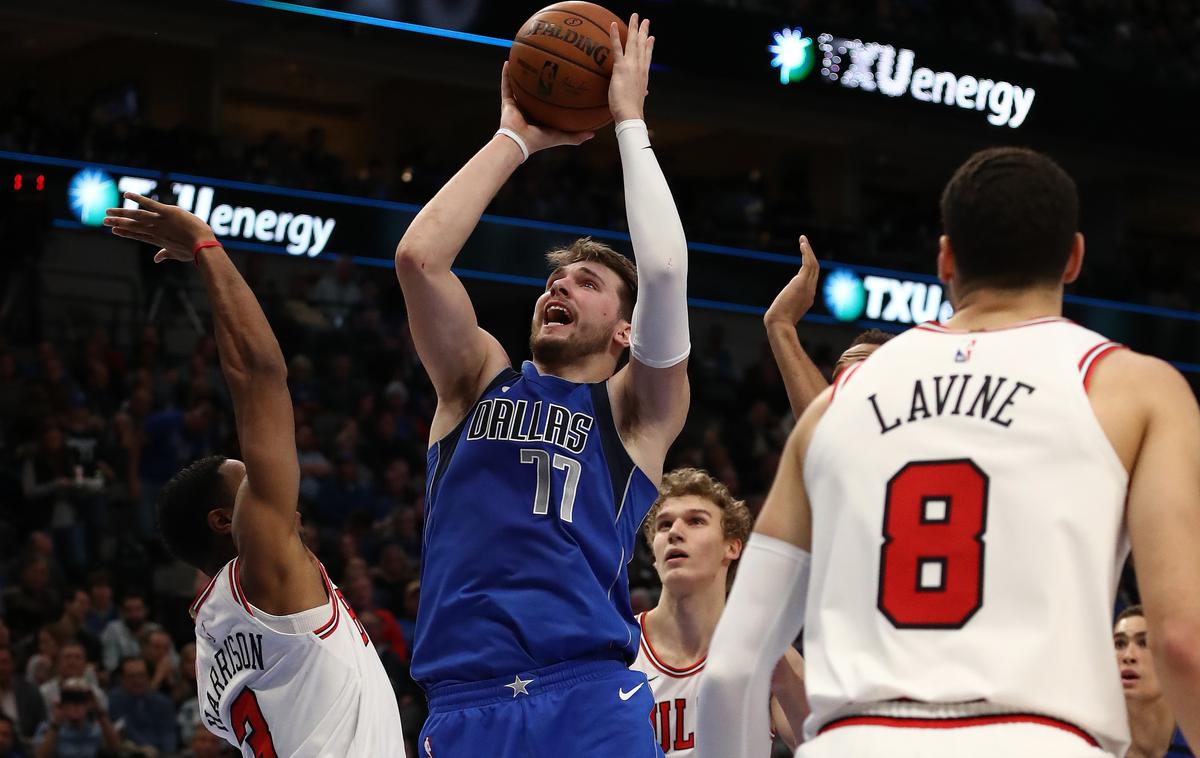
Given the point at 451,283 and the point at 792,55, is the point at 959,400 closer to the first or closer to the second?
the point at 451,283

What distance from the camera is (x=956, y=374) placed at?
8.57 feet

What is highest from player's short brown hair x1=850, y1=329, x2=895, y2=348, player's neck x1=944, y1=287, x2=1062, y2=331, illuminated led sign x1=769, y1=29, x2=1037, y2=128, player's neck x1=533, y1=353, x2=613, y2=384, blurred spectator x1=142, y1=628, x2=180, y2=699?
illuminated led sign x1=769, y1=29, x2=1037, y2=128

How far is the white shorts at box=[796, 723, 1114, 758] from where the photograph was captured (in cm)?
239

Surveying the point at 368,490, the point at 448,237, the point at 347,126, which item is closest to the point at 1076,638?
the point at 448,237

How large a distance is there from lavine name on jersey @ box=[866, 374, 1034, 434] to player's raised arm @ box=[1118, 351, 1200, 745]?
0.45 feet

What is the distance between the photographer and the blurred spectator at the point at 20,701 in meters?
10.6

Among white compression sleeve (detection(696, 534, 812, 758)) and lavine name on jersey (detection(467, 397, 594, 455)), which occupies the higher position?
lavine name on jersey (detection(467, 397, 594, 455))

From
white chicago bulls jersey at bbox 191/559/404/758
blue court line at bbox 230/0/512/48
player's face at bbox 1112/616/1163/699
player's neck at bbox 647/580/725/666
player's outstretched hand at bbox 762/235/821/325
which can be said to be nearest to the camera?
white chicago bulls jersey at bbox 191/559/404/758

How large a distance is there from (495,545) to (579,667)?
0.38 meters

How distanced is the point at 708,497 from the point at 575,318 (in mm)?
1880

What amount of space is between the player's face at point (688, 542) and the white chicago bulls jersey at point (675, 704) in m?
0.24

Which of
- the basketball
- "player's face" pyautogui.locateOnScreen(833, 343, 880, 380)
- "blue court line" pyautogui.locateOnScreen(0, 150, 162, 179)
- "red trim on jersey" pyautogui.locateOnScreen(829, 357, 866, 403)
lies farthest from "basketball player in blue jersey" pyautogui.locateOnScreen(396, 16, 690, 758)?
"blue court line" pyautogui.locateOnScreen(0, 150, 162, 179)

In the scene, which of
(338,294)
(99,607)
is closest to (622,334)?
(99,607)

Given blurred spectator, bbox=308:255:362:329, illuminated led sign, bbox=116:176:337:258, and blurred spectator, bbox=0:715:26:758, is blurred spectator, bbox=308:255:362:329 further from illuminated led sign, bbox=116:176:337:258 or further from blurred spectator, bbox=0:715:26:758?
blurred spectator, bbox=0:715:26:758
